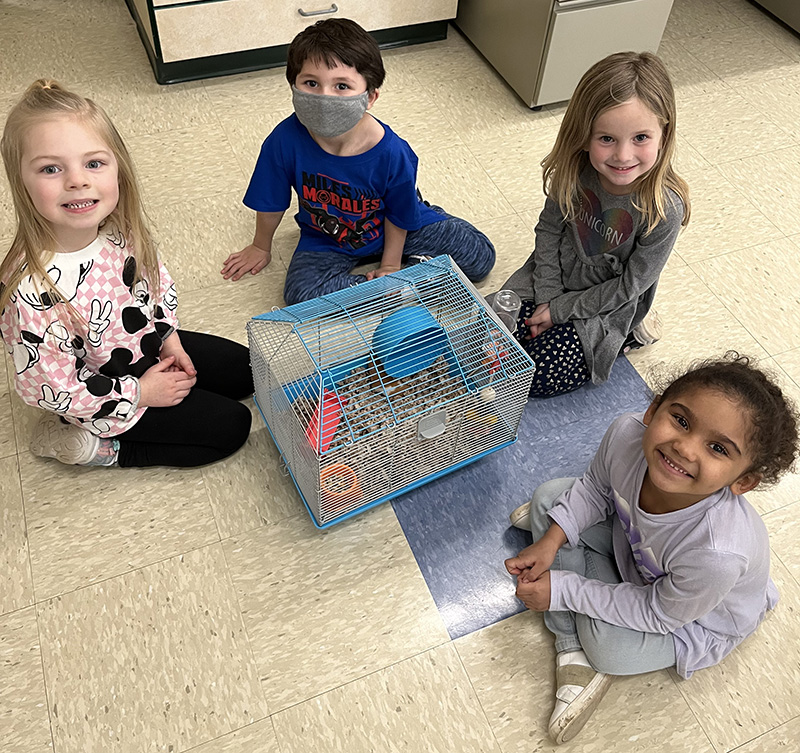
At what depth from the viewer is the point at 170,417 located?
4.93 feet

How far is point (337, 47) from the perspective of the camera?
1480 millimetres

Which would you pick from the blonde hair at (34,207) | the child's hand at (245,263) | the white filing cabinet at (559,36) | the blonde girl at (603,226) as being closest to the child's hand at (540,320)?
the blonde girl at (603,226)

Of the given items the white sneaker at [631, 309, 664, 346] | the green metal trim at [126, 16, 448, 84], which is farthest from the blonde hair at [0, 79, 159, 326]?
the green metal trim at [126, 16, 448, 84]

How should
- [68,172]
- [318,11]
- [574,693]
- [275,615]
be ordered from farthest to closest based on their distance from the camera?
[318,11] < [275,615] < [574,693] < [68,172]

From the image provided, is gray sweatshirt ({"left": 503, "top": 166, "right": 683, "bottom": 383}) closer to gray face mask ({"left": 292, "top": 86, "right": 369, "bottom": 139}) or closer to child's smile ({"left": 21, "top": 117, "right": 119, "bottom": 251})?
gray face mask ({"left": 292, "top": 86, "right": 369, "bottom": 139})

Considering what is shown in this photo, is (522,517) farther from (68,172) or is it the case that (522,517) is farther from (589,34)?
(589,34)

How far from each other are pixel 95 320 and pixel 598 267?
1.03 meters

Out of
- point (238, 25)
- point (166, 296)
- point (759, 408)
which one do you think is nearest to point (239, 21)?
point (238, 25)

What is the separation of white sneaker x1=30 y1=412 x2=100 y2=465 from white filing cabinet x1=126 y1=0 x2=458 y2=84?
4.39 feet

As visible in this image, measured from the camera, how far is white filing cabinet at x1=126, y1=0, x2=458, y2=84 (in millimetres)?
2232

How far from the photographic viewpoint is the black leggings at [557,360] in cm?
167

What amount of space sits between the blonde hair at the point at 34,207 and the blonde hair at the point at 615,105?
0.83 meters

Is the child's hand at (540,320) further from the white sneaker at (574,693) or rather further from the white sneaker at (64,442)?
the white sneaker at (64,442)

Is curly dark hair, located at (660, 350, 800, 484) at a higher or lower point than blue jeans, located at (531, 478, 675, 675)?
higher
